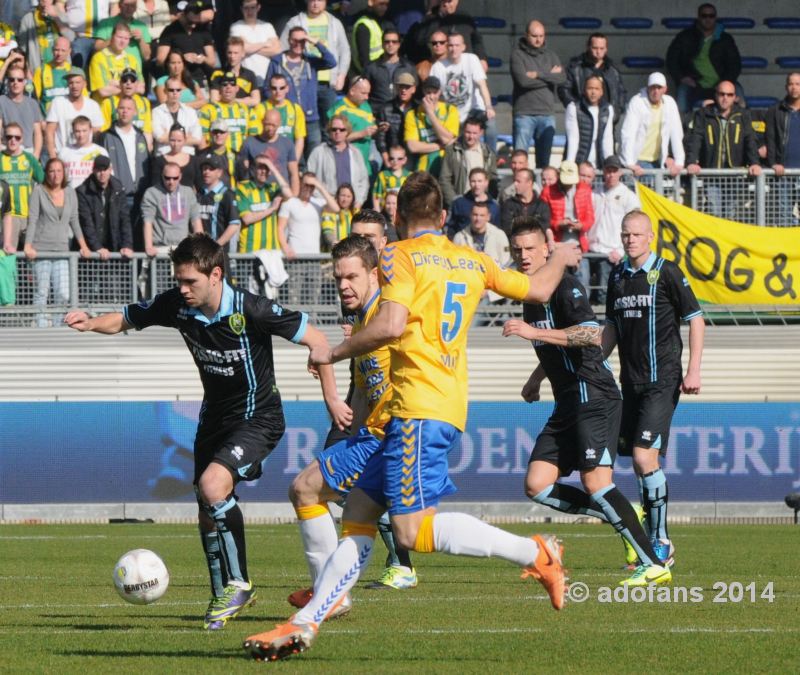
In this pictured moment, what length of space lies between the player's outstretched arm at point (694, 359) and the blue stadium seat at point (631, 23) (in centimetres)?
1635

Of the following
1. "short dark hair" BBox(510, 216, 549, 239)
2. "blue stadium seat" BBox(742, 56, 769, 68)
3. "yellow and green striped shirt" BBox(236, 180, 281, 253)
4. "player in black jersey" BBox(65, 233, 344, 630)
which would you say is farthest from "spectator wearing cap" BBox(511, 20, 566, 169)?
"player in black jersey" BBox(65, 233, 344, 630)

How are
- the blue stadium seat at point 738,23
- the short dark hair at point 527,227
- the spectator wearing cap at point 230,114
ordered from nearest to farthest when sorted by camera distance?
the short dark hair at point 527,227
the spectator wearing cap at point 230,114
the blue stadium seat at point 738,23

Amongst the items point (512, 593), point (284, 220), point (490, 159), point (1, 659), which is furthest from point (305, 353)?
point (1, 659)

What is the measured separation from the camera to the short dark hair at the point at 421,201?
699 cm

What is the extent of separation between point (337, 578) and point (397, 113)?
14.5 m

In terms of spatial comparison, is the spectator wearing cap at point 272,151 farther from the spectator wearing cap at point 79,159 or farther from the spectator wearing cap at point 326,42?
the spectator wearing cap at point 79,159

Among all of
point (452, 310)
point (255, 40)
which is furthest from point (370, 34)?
point (452, 310)

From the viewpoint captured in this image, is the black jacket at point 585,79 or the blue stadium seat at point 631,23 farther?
the blue stadium seat at point 631,23

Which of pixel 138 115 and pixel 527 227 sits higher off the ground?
pixel 138 115

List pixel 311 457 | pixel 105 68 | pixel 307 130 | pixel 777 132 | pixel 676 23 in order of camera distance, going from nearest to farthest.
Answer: pixel 311 457, pixel 105 68, pixel 777 132, pixel 307 130, pixel 676 23

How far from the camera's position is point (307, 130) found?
2111 centimetres

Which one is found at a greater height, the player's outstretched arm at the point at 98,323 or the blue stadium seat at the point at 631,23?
the blue stadium seat at the point at 631,23

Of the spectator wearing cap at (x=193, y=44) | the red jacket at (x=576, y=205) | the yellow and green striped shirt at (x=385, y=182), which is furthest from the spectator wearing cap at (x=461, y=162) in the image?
the spectator wearing cap at (x=193, y=44)

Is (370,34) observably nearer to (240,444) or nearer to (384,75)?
(384,75)
